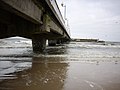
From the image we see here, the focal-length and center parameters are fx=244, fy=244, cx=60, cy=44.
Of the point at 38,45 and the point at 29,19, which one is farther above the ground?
the point at 29,19

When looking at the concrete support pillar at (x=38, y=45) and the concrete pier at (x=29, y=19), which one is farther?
the concrete support pillar at (x=38, y=45)

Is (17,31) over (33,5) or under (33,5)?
under

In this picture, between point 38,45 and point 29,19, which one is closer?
point 29,19

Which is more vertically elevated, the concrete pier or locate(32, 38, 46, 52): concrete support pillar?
the concrete pier

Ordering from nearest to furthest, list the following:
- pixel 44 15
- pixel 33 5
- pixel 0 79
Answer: pixel 0 79 < pixel 33 5 < pixel 44 15

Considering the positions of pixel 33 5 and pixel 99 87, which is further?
pixel 33 5

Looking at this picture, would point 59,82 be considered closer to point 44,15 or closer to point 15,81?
point 15,81

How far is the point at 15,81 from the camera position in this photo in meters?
9.30

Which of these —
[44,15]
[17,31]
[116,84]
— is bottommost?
[116,84]

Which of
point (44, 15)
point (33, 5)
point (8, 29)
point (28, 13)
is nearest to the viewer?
point (28, 13)

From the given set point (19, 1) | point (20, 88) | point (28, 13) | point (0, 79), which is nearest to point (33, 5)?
Result: point (28, 13)

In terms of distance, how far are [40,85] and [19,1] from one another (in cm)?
329

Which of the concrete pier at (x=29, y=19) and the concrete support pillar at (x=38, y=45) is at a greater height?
the concrete pier at (x=29, y=19)

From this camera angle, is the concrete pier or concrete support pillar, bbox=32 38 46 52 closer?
the concrete pier
